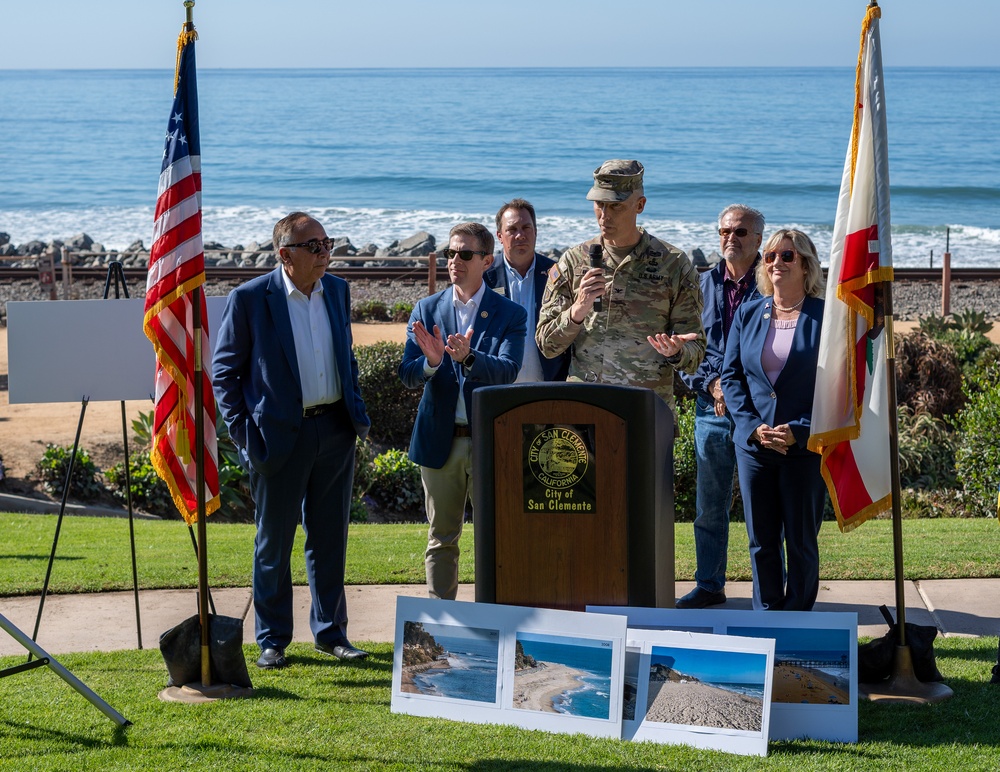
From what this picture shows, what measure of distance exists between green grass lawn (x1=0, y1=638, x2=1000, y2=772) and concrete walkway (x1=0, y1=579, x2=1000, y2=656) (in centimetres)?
79

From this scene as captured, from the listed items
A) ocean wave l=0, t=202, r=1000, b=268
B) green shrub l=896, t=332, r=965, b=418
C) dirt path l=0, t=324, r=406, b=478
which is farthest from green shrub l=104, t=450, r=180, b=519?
ocean wave l=0, t=202, r=1000, b=268

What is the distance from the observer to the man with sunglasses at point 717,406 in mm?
6102

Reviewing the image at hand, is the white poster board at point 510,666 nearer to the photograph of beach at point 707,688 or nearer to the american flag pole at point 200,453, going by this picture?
the photograph of beach at point 707,688

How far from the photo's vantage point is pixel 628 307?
554 cm

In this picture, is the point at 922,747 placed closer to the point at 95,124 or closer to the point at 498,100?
the point at 95,124

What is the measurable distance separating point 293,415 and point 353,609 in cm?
162

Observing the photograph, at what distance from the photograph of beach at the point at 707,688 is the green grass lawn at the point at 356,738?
5.4 inches

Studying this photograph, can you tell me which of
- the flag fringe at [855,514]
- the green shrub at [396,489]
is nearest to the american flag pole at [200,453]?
the flag fringe at [855,514]

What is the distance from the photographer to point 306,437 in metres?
5.34

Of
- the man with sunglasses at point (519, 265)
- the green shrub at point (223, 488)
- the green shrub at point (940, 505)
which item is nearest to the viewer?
the man with sunglasses at point (519, 265)

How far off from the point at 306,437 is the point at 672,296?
1.86m

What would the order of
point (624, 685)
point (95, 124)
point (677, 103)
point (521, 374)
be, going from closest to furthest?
point (624, 685) < point (521, 374) < point (95, 124) < point (677, 103)

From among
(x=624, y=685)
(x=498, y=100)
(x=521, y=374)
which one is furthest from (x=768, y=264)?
(x=498, y=100)

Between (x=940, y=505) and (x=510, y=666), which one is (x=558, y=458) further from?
(x=940, y=505)
